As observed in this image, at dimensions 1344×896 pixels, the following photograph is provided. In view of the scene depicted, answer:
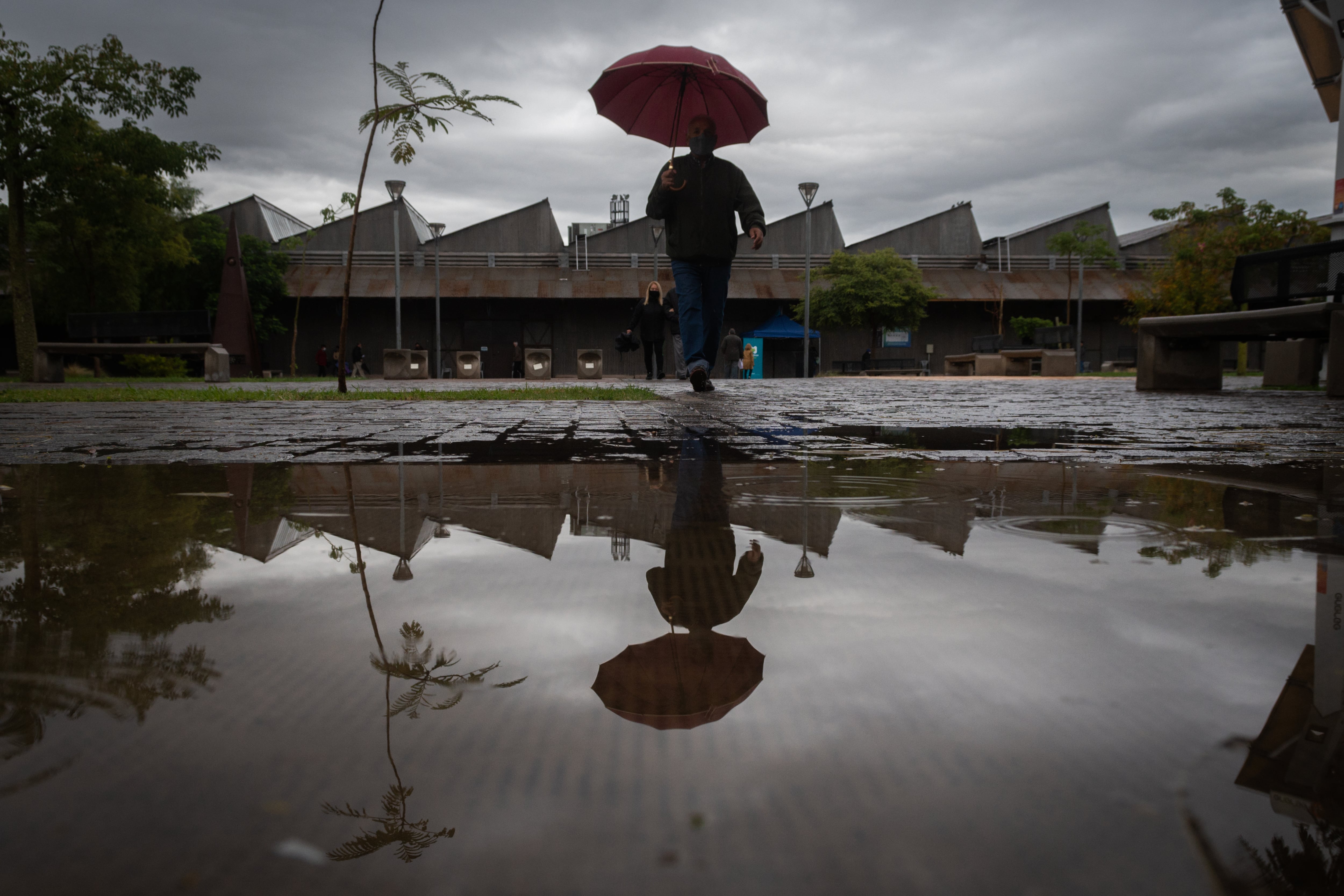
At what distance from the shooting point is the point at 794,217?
1448 inches

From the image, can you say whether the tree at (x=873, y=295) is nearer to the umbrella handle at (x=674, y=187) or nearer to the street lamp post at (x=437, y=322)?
the street lamp post at (x=437, y=322)

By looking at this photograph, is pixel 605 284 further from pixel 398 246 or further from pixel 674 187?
pixel 674 187

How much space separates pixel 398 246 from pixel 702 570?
1143 inches

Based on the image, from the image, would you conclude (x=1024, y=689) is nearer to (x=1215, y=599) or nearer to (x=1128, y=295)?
(x=1215, y=599)

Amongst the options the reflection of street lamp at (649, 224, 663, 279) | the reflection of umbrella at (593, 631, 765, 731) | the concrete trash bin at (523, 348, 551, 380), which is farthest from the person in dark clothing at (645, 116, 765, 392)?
the reflection of street lamp at (649, 224, 663, 279)

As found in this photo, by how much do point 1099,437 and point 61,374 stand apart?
1912cm

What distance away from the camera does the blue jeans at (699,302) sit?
6824 mm

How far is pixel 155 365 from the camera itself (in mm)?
25578

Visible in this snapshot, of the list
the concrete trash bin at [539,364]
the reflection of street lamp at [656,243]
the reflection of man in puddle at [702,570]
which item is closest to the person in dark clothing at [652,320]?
the concrete trash bin at [539,364]

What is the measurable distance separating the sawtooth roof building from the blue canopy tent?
Answer: 0.71 meters

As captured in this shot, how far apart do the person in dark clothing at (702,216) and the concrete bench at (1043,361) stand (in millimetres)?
15104

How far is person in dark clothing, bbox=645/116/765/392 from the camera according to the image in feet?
21.8

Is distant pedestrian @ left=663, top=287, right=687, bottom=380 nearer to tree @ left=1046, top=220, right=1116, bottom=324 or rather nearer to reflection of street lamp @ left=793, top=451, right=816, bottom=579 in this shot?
reflection of street lamp @ left=793, top=451, right=816, bottom=579

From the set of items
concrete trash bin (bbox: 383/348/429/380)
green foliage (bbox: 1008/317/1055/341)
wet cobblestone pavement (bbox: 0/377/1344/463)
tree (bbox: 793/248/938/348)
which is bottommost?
wet cobblestone pavement (bbox: 0/377/1344/463)
